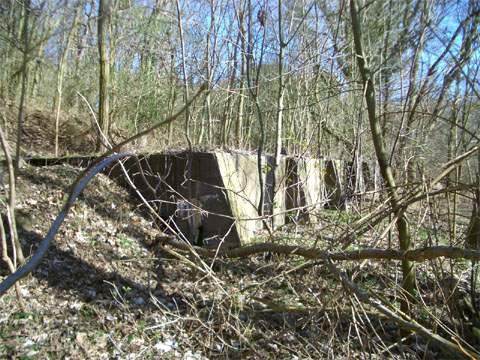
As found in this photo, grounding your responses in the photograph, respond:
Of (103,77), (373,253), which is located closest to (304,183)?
(373,253)

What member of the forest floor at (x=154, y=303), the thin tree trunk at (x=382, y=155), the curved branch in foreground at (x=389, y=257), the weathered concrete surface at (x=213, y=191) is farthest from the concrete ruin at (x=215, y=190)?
the thin tree trunk at (x=382, y=155)

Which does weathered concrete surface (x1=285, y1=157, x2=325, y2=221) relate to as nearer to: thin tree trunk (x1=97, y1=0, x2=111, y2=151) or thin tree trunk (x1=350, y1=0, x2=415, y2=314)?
thin tree trunk (x1=350, y1=0, x2=415, y2=314)

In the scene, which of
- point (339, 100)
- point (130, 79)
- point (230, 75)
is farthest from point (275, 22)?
point (130, 79)

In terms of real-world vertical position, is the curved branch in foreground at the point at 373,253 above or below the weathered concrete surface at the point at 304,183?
below

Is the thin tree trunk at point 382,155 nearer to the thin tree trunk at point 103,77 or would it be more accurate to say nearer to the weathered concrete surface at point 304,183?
the weathered concrete surface at point 304,183

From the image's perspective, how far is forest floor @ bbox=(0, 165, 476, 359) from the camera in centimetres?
331

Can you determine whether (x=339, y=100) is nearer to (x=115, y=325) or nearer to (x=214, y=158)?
(x=214, y=158)

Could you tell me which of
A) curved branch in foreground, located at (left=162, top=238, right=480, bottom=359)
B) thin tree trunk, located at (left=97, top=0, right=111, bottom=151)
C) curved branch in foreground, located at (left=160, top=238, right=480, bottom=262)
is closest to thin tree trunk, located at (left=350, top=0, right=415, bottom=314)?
curved branch in foreground, located at (left=162, top=238, right=480, bottom=359)

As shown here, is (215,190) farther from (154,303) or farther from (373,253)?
(373,253)

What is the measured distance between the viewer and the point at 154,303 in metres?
3.69

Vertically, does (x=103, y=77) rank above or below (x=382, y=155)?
above

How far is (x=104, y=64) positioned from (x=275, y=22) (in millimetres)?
2877

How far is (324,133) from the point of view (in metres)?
8.74

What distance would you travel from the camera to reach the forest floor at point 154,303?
10.9 feet
